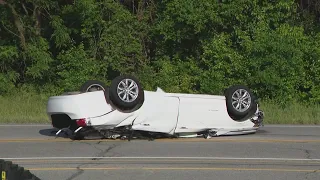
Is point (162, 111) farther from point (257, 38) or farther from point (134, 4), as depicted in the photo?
point (134, 4)

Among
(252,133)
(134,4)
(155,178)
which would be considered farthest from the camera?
(134,4)

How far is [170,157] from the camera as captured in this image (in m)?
10.8

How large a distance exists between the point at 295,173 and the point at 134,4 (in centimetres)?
1751

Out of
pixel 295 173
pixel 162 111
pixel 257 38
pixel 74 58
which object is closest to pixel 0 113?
pixel 74 58

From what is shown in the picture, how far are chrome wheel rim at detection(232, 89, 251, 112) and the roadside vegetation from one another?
7929mm

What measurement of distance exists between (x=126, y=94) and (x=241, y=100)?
256 cm

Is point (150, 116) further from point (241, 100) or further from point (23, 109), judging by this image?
point (23, 109)

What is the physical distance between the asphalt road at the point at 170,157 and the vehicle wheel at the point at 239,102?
0.54 m

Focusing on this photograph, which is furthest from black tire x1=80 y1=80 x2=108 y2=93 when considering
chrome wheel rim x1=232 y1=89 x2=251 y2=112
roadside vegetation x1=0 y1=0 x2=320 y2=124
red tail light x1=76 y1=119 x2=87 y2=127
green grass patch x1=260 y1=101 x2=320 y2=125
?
roadside vegetation x1=0 y1=0 x2=320 y2=124

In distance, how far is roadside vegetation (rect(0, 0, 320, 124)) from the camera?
71.5 feet

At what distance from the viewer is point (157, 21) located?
24.7 metres

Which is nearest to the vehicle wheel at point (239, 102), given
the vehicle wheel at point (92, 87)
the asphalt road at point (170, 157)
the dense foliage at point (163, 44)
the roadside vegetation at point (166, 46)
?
the asphalt road at point (170, 157)

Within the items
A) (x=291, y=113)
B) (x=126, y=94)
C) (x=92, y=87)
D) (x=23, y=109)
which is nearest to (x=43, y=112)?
(x=23, y=109)

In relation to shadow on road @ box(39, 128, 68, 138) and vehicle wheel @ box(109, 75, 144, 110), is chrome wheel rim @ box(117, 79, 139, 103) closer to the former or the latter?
vehicle wheel @ box(109, 75, 144, 110)
